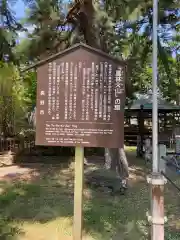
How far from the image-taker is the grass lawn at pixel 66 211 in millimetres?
4059

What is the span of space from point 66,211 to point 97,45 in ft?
13.3

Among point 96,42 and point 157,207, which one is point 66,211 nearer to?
point 157,207

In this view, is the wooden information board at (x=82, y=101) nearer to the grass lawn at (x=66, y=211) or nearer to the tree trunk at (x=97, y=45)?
the grass lawn at (x=66, y=211)

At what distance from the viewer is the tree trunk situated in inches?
287

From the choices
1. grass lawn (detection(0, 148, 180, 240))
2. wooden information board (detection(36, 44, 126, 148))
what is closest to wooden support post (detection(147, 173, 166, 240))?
wooden information board (detection(36, 44, 126, 148))

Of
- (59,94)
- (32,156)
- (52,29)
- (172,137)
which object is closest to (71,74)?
(59,94)

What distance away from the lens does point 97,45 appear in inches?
294

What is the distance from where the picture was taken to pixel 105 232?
13.4 ft

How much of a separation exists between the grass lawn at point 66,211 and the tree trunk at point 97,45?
0.39 m

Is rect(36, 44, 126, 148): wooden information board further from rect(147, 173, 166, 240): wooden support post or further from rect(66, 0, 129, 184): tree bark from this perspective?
rect(66, 0, 129, 184): tree bark

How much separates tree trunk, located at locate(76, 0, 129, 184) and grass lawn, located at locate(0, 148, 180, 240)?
0.39m

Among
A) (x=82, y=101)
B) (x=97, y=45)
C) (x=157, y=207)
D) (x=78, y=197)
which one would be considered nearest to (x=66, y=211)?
Answer: (x=78, y=197)

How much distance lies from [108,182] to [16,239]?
9.08 feet

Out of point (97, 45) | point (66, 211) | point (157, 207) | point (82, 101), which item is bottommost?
point (66, 211)
